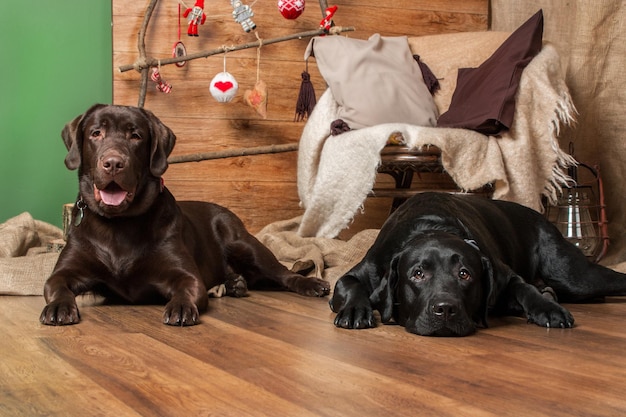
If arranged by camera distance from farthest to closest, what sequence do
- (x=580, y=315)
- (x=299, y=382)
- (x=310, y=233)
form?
1. (x=310, y=233)
2. (x=580, y=315)
3. (x=299, y=382)

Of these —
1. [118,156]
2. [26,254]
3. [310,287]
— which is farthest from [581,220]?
[26,254]

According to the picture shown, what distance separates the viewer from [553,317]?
98.3 inches

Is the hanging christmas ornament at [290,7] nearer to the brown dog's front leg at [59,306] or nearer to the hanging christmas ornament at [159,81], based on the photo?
the hanging christmas ornament at [159,81]

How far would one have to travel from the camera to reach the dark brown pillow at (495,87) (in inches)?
166

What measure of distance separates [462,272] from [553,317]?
1.27ft

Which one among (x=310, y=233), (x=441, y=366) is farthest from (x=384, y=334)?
(x=310, y=233)

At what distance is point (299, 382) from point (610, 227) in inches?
141

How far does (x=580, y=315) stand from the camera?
2.77 meters

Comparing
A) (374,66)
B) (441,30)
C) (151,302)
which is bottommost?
(151,302)

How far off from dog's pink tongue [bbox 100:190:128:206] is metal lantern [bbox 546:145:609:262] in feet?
8.55

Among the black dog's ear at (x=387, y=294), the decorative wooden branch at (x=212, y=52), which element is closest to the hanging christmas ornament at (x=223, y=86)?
the decorative wooden branch at (x=212, y=52)

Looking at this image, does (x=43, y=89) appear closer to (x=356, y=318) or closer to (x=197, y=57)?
(x=197, y=57)

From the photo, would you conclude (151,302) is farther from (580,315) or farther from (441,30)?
(441,30)

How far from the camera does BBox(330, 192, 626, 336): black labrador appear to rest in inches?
90.9
